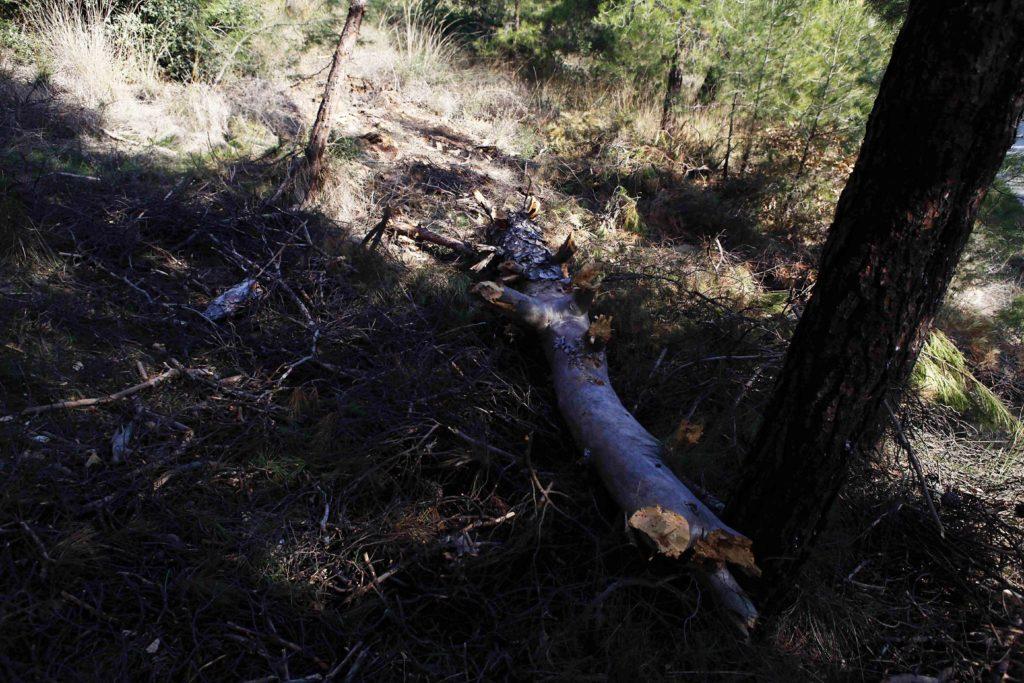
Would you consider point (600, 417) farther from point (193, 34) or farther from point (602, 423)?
point (193, 34)

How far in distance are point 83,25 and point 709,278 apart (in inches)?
283

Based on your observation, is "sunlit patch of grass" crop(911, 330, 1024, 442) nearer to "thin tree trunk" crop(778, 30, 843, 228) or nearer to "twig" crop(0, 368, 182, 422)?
"thin tree trunk" crop(778, 30, 843, 228)

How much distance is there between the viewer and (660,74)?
25.5ft

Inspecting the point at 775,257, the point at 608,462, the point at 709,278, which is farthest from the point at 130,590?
the point at 775,257

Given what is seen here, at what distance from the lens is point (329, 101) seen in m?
5.02

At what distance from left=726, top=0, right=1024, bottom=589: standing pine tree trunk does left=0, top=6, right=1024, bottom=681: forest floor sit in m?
0.54

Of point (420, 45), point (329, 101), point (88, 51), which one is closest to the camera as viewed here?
point (329, 101)

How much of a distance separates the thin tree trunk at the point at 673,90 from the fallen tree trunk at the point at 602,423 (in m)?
3.90

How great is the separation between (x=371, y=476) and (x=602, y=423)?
1063mm

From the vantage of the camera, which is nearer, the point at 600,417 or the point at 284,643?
the point at 284,643

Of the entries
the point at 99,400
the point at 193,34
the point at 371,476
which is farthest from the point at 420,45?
the point at 371,476

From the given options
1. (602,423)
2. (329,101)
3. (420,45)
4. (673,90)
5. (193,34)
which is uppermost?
(420,45)

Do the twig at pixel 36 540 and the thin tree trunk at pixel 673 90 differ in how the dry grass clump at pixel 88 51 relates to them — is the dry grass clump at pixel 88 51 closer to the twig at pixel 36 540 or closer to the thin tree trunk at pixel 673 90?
the twig at pixel 36 540

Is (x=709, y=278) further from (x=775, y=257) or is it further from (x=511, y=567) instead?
(x=511, y=567)
